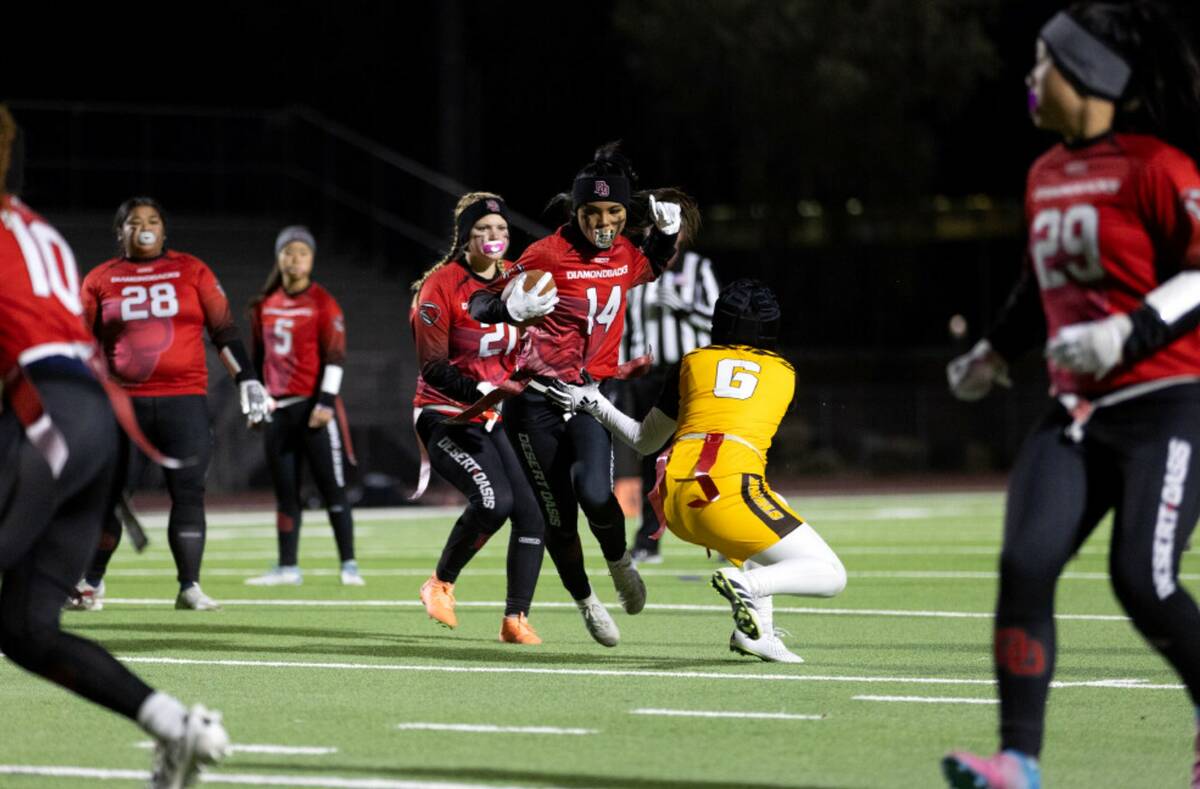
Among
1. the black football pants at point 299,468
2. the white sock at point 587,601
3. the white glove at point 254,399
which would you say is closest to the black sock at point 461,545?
the white sock at point 587,601

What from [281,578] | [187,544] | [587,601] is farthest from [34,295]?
[281,578]

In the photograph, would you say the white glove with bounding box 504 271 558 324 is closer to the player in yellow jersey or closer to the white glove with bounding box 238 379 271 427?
the player in yellow jersey

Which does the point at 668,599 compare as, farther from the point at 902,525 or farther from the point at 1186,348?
the point at 902,525

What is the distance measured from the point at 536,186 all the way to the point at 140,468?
28.0 metres

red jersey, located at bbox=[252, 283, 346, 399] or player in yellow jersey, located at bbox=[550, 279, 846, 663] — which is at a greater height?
player in yellow jersey, located at bbox=[550, 279, 846, 663]

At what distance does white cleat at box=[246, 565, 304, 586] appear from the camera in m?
13.7

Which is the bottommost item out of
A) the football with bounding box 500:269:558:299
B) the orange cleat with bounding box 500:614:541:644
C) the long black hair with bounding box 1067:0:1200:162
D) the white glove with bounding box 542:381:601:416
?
the orange cleat with bounding box 500:614:541:644

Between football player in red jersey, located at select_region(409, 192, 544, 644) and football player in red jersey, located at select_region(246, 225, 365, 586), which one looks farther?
football player in red jersey, located at select_region(246, 225, 365, 586)

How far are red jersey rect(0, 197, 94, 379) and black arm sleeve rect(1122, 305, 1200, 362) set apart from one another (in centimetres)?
267

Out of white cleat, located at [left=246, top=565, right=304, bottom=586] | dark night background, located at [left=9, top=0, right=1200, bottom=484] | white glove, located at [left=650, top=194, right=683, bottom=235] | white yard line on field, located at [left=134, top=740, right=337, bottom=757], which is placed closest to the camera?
white yard line on field, located at [left=134, top=740, right=337, bottom=757]

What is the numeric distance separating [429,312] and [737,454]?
1.97 metres

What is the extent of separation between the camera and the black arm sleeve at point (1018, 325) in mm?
5590

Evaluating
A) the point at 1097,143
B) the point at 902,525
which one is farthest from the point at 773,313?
the point at 902,525

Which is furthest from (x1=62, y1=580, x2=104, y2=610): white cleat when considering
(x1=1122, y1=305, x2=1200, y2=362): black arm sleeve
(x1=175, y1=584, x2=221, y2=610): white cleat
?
(x1=1122, y1=305, x2=1200, y2=362): black arm sleeve
